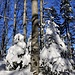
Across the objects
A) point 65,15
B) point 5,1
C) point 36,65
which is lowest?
point 36,65

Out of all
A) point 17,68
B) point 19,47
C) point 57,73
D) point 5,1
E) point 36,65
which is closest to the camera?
point 36,65

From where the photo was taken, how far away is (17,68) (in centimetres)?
1186

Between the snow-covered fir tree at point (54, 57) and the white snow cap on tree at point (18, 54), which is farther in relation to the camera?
the white snow cap on tree at point (18, 54)

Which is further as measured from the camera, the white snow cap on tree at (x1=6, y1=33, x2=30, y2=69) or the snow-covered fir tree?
the white snow cap on tree at (x1=6, y1=33, x2=30, y2=69)

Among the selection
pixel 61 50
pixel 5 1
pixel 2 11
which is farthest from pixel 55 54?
pixel 2 11

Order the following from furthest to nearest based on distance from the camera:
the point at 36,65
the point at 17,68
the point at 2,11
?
the point at 2,11
the point at 17,68
the point at 36,65

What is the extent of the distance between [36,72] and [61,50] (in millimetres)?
2960

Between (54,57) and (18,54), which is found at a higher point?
(18,54)

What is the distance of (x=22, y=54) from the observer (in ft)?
41.2

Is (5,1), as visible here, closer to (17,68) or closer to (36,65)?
(17,68)

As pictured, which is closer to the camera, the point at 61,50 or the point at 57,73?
the point at 57,73

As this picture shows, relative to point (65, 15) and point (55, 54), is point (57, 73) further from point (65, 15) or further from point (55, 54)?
point (65, 15)

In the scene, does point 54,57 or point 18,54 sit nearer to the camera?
point 54,57

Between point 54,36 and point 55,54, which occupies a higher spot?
point 54,36
